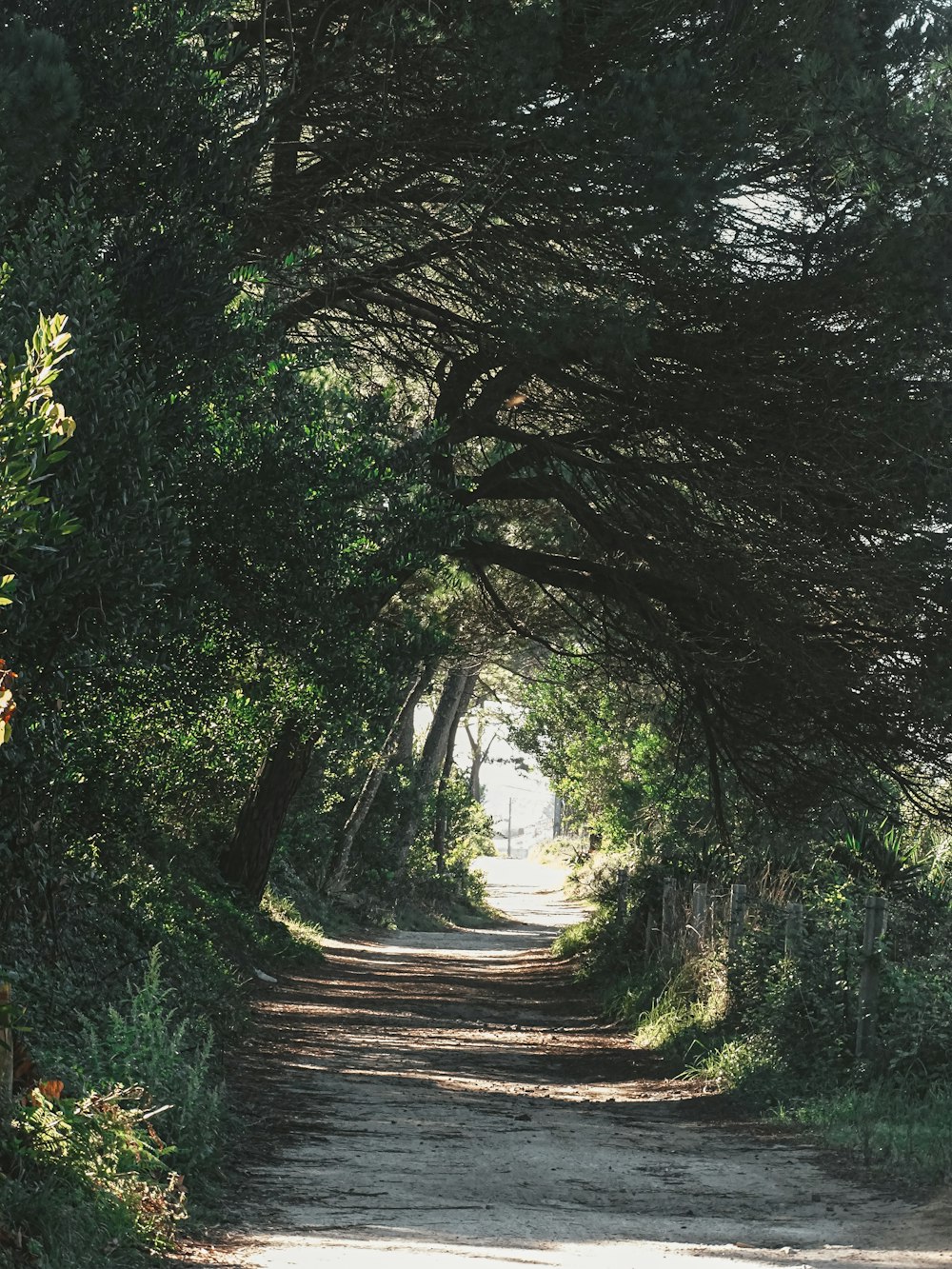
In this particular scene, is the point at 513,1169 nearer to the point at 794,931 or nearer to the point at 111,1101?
the point at 111,1101

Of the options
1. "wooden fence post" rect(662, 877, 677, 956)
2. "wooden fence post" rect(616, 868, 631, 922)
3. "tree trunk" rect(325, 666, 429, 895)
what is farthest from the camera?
"tree trunk" rect(325, 666, 429, 895)

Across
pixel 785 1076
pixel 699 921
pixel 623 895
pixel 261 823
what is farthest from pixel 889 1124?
pixel 623 895

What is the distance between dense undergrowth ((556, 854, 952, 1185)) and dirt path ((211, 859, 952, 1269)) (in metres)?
0.50

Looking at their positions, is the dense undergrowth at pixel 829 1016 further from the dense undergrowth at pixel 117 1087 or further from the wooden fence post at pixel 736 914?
the dense undergrowth at pixel 117 1087

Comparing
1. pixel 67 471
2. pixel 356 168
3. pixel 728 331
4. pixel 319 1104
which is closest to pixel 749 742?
pixel 728 331

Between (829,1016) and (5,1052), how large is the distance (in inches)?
327

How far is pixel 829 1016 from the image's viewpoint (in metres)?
12.9

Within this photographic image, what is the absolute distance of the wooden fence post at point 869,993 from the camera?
12367 millimetres

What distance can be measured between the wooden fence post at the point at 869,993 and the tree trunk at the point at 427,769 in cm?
2353

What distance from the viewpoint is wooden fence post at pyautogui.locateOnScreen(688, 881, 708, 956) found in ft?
57.3

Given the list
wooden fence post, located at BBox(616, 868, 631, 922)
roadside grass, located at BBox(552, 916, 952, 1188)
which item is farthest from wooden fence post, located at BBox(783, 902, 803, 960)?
wooden fence post, located at BBox(616, 868, 631, 922)

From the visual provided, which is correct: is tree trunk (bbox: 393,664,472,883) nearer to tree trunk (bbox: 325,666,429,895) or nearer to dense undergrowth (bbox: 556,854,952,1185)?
tree trunk (bbox: 325,666,429,895)

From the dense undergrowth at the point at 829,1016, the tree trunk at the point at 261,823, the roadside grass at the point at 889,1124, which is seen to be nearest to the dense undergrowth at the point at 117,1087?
the tree trunk at the point at 261,823

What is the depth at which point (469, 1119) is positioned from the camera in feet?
38.3
